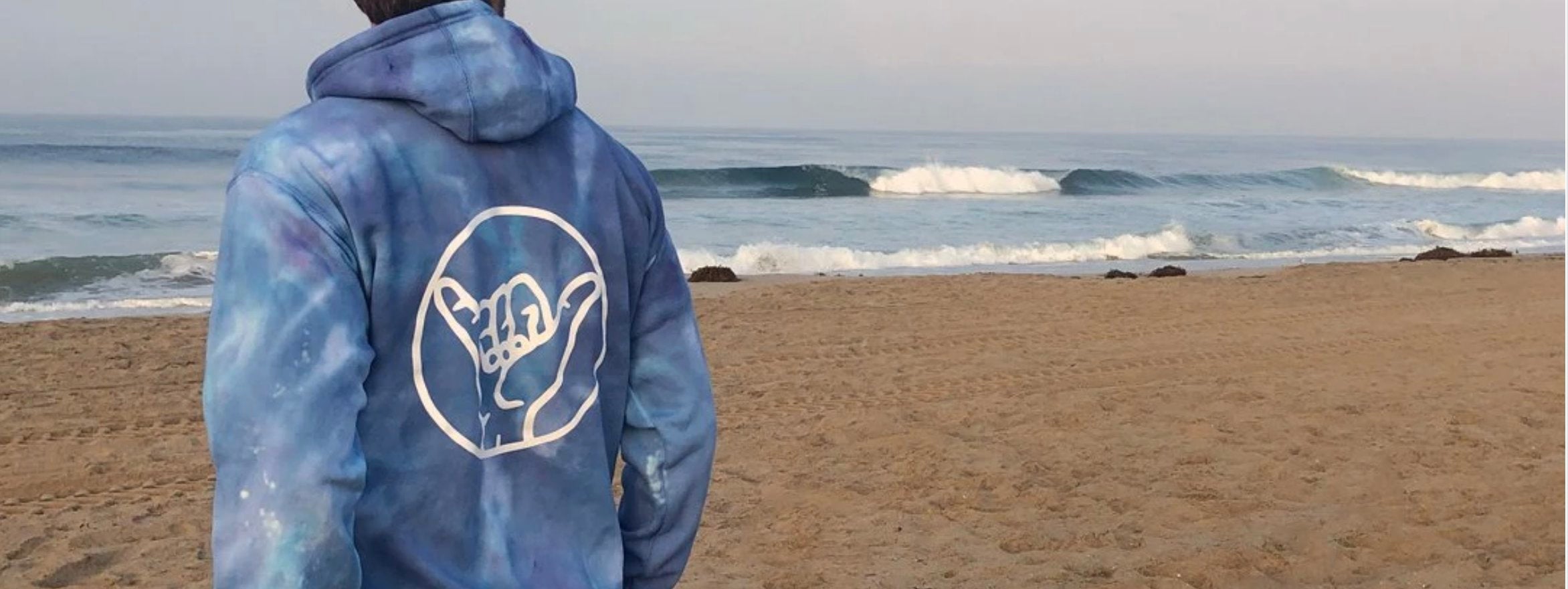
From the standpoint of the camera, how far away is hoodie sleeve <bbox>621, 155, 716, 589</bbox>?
5.41 ft

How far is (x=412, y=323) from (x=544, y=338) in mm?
155

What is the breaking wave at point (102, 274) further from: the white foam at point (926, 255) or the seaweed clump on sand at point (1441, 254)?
the seaweed clump on sand at point (1441, 254)

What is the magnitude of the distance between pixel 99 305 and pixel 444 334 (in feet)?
38.5

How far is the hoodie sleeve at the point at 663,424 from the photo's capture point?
5.41ft

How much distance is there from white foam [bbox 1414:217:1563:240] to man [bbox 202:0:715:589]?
24.6m

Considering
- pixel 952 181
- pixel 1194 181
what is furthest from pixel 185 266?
pixel 1194 181

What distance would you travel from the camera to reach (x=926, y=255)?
1830cm

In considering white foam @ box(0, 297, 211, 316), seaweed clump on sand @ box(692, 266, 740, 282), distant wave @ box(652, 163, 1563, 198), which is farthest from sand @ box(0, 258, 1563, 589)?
distant wave @ box(652, 163, 1563, 198)

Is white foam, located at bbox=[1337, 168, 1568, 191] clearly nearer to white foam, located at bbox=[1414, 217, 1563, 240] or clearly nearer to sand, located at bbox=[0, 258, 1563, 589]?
white foam, located at bbox=[1414, 217, 1563, 240]

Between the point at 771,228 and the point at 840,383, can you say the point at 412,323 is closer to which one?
the point at 840,383

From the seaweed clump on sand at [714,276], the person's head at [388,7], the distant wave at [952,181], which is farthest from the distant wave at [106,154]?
the person's head at [388,7]

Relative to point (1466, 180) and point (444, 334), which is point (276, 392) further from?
point (1466, 180)

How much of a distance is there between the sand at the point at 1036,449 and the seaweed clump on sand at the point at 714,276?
9.20ft

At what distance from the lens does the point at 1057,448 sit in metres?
6.33
